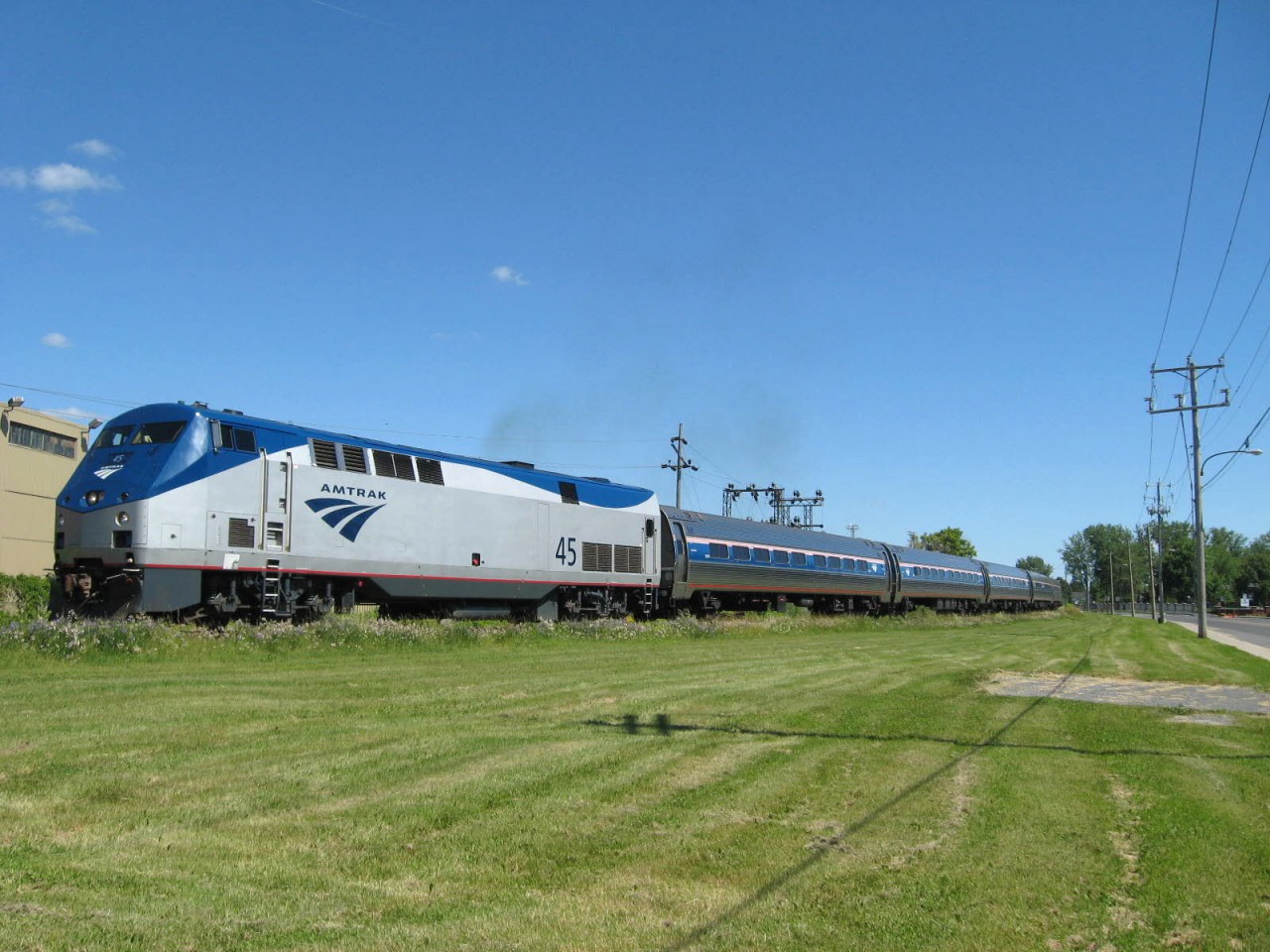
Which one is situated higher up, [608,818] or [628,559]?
[628,559]

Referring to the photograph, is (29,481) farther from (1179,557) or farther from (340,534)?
(1179,557)

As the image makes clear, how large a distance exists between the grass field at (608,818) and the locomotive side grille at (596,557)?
16.4m

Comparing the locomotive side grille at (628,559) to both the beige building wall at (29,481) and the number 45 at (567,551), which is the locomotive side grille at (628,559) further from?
the beige building wall at (29,481)

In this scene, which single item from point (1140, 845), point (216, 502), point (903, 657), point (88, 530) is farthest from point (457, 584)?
point (1140, 845)

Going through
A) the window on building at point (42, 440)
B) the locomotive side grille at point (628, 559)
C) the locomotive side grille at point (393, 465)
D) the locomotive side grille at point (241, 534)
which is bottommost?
the locomotive side grille at point (628, 559)

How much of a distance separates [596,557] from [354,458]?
1001cm

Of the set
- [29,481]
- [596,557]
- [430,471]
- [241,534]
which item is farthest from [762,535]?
[29,481]

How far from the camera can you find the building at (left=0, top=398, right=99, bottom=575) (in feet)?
140

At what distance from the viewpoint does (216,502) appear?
2012cm

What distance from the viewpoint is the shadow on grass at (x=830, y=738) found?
5.55 meters

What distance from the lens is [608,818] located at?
7445 mm

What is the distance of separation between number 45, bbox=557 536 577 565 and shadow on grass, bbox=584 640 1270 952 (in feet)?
55.0

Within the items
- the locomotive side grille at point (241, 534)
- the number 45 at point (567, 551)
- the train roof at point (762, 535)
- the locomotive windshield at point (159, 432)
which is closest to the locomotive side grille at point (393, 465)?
the locomotive side grille at point (241, 534)

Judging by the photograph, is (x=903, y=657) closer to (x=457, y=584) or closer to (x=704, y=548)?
(x=457, y=584)
